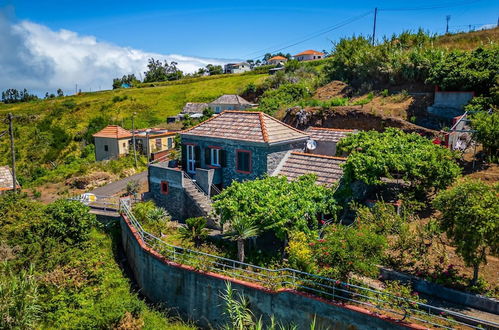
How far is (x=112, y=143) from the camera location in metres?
44.3

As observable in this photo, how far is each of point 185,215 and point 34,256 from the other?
28.0ft

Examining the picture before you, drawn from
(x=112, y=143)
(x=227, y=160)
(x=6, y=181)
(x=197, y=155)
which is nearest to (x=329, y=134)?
(x=227, y=160)

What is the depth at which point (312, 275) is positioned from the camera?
13.6 m

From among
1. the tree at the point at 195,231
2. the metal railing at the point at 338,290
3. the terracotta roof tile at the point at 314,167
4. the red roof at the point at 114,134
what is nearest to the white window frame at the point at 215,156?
the terracotta roof tile at the point at 314,167

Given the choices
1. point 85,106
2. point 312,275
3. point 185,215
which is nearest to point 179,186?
point 185,215

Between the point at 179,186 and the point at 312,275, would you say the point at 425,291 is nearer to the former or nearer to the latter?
the point at 312,275

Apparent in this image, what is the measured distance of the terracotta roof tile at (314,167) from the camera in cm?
2034

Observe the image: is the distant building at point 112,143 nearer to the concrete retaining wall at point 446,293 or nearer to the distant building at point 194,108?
the distant building at point 194,108

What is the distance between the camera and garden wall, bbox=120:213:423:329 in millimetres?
12953

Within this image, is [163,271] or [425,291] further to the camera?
[163,271]

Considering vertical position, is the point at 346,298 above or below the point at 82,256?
above

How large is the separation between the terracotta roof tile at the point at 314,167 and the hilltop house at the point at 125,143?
24.8 meters

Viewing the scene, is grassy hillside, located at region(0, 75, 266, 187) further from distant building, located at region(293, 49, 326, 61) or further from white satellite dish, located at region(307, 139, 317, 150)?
distant building, located at region(293, 49, 326, 61)

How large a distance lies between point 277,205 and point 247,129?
28.5 feet
